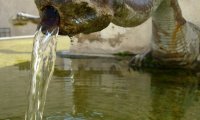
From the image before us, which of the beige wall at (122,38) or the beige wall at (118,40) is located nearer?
the beige wall at (122,38)

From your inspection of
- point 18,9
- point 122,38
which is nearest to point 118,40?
point 122,38

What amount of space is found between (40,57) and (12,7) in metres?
10.2

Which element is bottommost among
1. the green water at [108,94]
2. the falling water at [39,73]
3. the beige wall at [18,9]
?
the green water at [108,94]

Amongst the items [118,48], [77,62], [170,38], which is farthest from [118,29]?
[170,38]

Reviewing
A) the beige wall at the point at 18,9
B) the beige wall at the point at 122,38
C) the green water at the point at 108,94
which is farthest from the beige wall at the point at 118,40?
the beige wall at the point at 18,9

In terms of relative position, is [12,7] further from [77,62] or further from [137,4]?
[137,4]

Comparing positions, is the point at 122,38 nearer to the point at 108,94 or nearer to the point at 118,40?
the point at 118,40

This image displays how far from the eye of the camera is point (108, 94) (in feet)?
13.4

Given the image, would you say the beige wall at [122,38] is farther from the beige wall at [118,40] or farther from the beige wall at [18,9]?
the beige wall at [18,9]

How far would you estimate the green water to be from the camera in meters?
3.45

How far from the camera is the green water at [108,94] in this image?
11.3 feet

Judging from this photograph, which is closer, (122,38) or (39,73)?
(39,73)

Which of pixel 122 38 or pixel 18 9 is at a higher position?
pixel 18 9

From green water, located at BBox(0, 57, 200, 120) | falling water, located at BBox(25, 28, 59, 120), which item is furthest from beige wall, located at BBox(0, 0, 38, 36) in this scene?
falling water, located at BBox(25, 28, 59, 120)
